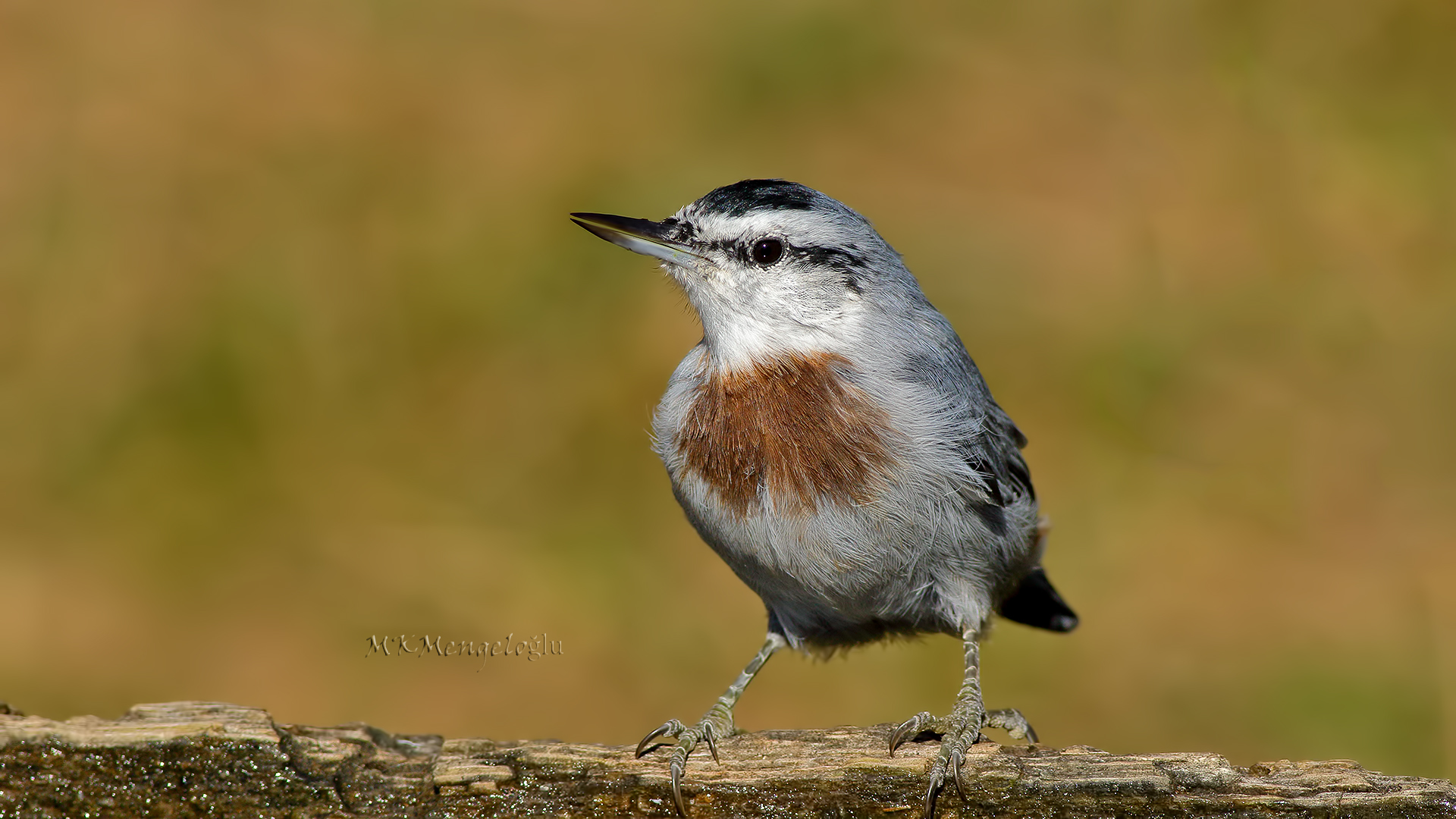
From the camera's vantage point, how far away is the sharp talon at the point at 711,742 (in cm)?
411

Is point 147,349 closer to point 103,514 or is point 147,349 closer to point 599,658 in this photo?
point 103,514

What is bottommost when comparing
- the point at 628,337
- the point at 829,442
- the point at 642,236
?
the point at 829,442

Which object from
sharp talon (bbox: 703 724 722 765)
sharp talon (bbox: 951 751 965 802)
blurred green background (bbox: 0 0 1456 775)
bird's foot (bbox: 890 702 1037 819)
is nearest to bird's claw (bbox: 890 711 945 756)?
bird's foot (bbox: 890 702 1037 819)

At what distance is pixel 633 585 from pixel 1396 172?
21.8ft

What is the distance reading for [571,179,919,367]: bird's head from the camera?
4395 mm

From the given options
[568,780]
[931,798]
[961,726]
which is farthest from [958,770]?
[568,780]

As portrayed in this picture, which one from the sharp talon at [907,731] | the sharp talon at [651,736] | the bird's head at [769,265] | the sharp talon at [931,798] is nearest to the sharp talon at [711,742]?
the sharp talon at [651,736]

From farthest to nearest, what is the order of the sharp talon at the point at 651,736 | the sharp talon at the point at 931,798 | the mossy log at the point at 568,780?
the sharp talon at the point at 651,736 < the sharp talon at the point at 931,798 < the mossy log at the point at 568,780

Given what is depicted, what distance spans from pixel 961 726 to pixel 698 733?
948 millimetres

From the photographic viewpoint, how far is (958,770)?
3.87m

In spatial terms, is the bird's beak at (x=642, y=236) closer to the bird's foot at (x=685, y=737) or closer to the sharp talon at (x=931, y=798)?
the bird's foot at (x=685, y=737)

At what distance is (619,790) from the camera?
12.8 feet

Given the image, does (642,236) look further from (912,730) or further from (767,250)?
(912,730)

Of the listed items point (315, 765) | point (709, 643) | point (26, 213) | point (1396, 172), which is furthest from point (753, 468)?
point (1396, 172)
